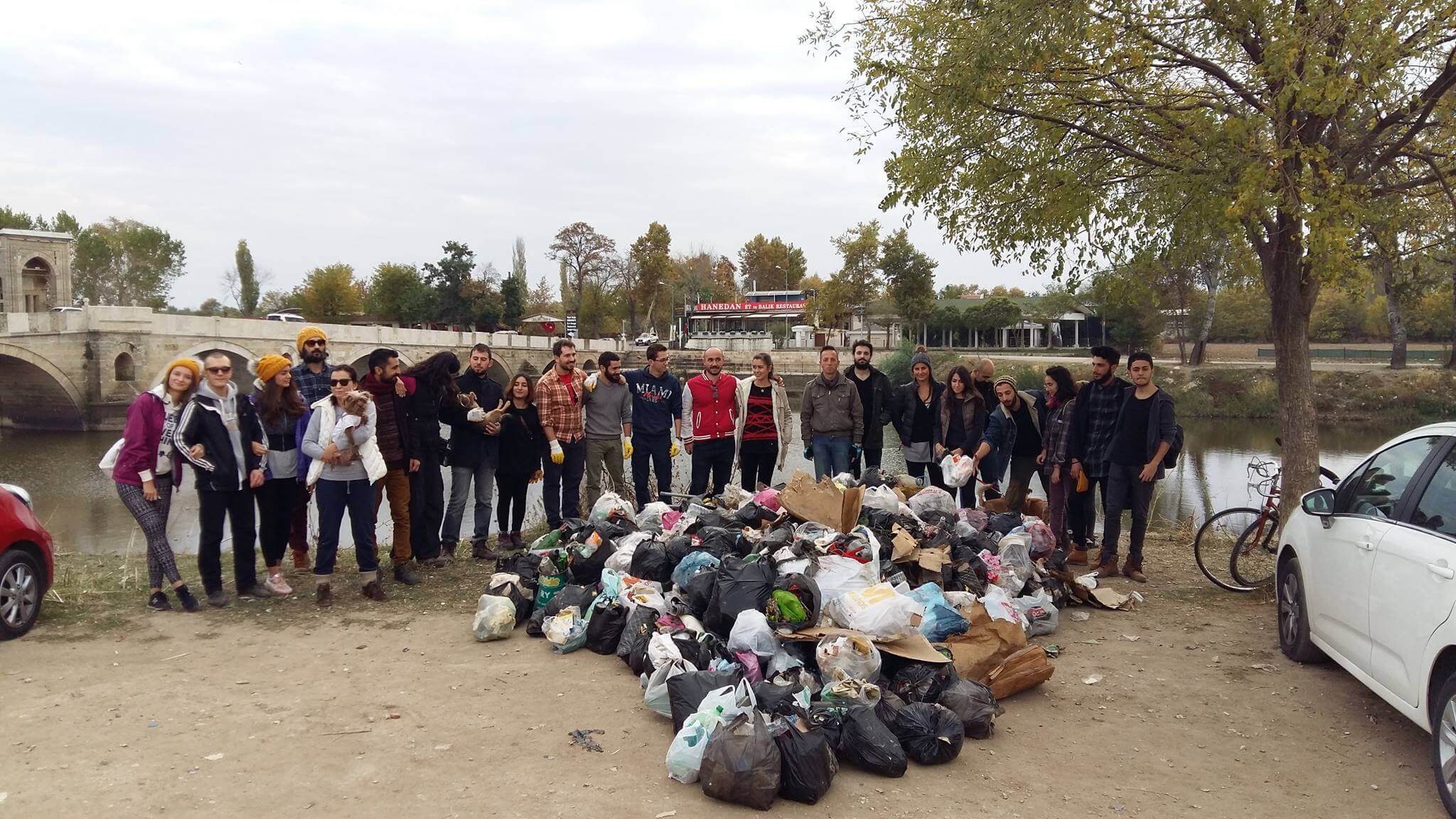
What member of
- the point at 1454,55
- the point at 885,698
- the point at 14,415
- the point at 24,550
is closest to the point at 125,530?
the point at 24,550

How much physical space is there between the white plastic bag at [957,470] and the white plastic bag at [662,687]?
3788 millimetres

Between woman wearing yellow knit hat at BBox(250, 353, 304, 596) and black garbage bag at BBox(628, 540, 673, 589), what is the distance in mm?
2408

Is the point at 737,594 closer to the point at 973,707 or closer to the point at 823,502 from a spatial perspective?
the point at 973,707

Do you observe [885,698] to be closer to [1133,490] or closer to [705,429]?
[1133,490]

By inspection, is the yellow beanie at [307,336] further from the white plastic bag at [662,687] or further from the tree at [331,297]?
the tree at [331,297]

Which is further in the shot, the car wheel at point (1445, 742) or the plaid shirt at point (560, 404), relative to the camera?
the plaid shirt at point (560, 404)

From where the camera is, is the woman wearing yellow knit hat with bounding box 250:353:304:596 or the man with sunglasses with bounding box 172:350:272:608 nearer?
the man with sunglasses with bounding box 172:350:272:608

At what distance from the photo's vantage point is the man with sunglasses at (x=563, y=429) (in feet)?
23.6

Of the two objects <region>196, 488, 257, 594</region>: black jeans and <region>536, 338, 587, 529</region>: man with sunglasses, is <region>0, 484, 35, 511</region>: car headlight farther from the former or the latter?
<region>536, 338, 587, 529</region>: man with sunglasses

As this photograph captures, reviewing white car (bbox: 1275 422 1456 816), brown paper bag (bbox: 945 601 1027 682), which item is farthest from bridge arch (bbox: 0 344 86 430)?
white car (bbox: 1275 422 1456 816)

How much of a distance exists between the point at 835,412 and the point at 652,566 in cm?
293

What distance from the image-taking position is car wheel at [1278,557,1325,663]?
15.6 ft

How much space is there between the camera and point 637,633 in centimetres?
475

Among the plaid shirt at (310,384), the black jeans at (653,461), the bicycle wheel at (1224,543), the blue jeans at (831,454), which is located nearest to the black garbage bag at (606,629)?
the plaid shirt at (310,384)
